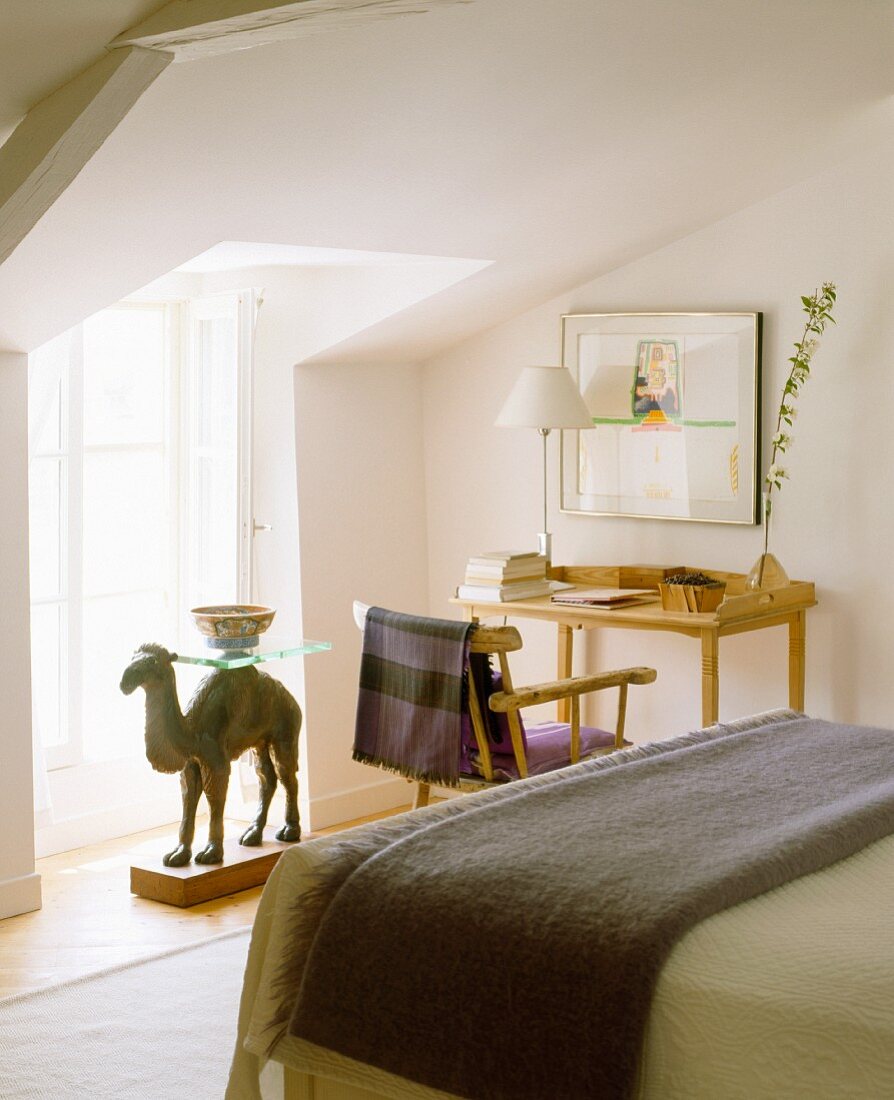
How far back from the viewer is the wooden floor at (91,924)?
3.63m

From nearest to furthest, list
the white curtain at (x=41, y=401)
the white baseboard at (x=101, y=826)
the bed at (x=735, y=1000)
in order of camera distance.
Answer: the bed at (x=735, y=1000) < the white curtain at (x=41, y=401) < the white baseboard at (x=101, y=826)

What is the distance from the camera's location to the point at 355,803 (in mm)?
5086

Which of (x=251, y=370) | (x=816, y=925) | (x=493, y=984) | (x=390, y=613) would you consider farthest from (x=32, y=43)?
(x=251, y=370)

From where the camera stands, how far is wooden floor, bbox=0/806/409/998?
3.63 m

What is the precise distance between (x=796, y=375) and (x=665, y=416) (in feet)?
1.60

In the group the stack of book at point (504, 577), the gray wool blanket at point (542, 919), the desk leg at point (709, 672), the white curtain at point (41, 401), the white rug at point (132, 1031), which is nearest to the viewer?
the gray wool blanket at point (542, 919)

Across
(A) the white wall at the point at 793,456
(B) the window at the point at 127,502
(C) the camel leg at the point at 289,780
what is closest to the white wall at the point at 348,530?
(B) the window at the point at 127,502

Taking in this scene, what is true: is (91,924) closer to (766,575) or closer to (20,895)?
(20,895)

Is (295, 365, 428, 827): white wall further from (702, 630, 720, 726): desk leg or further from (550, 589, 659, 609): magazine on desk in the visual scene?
(702, 630, 720, 726): desk leg

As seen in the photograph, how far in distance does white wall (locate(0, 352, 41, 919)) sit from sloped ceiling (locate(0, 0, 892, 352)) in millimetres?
247

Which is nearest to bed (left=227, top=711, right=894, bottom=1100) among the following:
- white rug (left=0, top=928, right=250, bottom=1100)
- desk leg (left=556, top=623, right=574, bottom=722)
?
white rug (left=0, top=928, right=250, bottom=1100)

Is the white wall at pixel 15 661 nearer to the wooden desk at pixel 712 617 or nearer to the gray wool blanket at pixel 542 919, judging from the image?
the wooden desk at pixel 712 617

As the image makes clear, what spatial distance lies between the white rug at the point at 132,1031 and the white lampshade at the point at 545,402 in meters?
1.82

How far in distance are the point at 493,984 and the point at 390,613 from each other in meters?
1.89
